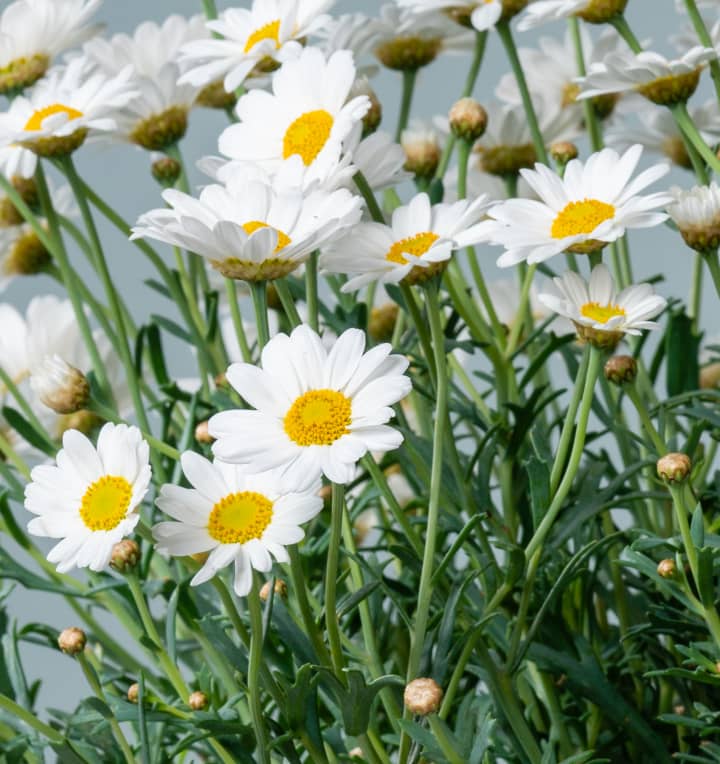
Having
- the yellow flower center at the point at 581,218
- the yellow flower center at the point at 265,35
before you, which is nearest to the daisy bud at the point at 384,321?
the yellow flower center at the point at 265,35

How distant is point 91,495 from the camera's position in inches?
15.9

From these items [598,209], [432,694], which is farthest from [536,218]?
[432,694]

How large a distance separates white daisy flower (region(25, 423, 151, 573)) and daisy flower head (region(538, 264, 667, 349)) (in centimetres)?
13

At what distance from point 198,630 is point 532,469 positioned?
152mm

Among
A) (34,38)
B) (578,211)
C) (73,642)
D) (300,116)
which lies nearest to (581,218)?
(578,211)

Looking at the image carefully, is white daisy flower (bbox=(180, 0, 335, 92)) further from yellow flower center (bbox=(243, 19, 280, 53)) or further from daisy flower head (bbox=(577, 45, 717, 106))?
daisy flower head (bbox=(577, 45, 717, 106))

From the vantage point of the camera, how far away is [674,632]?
1.67ft

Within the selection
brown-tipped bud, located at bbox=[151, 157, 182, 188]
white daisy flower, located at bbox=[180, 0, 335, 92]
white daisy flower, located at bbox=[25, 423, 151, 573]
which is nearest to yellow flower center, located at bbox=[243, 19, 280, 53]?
white daisy flower, located at bbox=[180, 0, 335, 92]

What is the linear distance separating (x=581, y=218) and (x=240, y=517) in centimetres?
14

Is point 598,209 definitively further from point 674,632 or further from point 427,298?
point 674,632

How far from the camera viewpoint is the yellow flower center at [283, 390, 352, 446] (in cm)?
36

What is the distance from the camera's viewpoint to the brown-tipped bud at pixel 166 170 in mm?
682

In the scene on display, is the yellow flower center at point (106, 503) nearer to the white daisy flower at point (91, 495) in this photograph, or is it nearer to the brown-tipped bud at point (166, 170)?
the white daisy flower at point (91, 495)

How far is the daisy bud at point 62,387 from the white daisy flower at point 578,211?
153 millimetres
